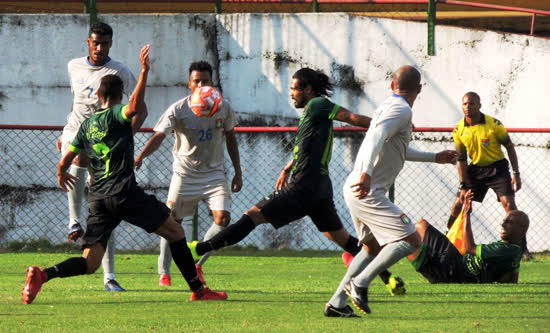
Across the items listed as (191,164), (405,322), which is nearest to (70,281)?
(191,164)

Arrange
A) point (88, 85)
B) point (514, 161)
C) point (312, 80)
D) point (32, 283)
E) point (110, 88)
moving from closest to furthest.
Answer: point (32, 283) < point (110, 88) < point (312, 80) < point (88, 85) < point (514, 161)

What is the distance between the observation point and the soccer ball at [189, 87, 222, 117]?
26.1 ft

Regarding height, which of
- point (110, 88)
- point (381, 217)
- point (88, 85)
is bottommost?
point (381, 217)

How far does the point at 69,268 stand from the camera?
261 inches

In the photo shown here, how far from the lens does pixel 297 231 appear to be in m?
12.4

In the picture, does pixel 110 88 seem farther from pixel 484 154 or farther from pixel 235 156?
pixel 484 154

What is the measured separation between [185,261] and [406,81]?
2.16m

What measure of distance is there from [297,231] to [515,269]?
4.47 m

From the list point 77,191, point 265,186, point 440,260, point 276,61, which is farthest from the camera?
point 276,61

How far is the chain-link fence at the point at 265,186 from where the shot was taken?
40.6 feet

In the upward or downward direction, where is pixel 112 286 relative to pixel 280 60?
downward

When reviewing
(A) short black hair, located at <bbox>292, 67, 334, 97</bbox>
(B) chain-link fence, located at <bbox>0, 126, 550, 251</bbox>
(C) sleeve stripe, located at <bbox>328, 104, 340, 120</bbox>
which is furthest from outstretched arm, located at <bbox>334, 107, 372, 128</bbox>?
(B) chain-link fence, located at <bbox>0, 126, 550, 251</bbox>

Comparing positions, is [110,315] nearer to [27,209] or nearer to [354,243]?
[354,243]

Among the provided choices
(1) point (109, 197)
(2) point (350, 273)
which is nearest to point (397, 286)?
(2) point (350, 273)
